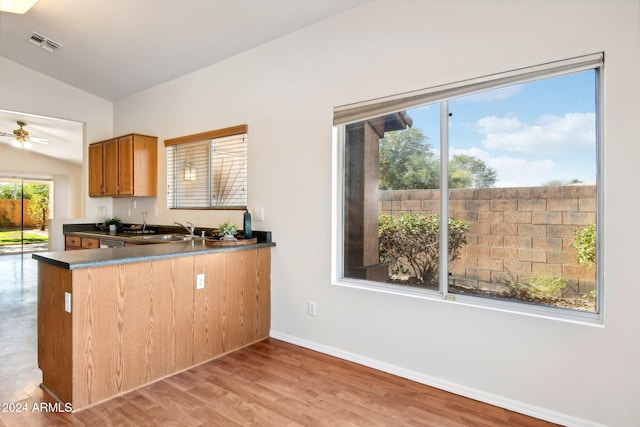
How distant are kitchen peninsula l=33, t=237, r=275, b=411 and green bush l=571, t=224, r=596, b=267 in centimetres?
243

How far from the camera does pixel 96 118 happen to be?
5207 millimetres

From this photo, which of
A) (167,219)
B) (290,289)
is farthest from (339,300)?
(167,219)

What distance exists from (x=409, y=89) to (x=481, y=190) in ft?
2.91

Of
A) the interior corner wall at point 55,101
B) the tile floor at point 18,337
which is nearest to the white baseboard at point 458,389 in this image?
the tile floor at point 18,337

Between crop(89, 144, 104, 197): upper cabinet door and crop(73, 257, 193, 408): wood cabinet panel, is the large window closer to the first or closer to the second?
crop(73, 257, 193, 408): wood cabinet panel

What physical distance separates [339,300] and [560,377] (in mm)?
1549

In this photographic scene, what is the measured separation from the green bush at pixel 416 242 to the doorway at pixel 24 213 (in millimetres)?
9884

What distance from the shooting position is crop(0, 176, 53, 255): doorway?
8.79 m

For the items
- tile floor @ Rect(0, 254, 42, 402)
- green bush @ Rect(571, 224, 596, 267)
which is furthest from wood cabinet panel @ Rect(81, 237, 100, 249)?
green bush @ Rect(571, 224, 596, 267)

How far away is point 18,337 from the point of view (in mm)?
3289

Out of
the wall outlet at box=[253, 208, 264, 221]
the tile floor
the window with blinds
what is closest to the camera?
the tile floor

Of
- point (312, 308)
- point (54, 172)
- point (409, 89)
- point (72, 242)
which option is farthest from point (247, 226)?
point (54, 172)

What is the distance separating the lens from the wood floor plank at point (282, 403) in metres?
2.07

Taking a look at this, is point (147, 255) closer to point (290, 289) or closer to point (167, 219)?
point (290, 289)
